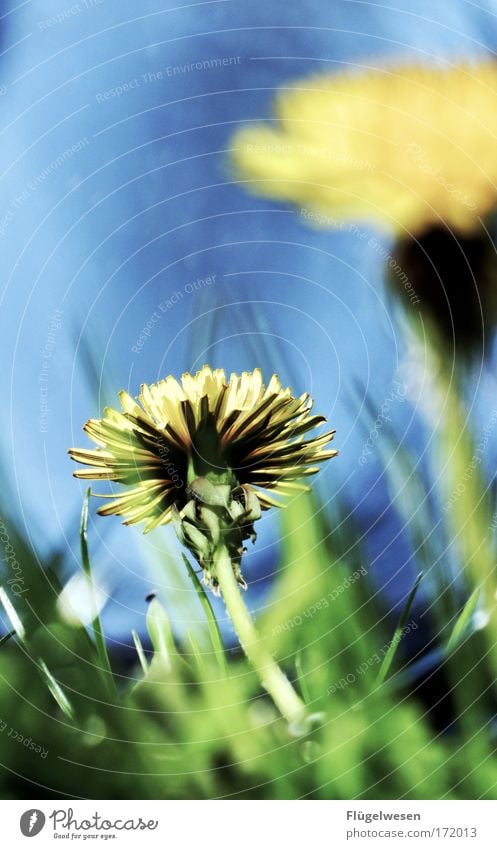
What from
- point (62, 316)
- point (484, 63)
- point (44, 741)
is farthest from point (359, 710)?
point (484, 63)

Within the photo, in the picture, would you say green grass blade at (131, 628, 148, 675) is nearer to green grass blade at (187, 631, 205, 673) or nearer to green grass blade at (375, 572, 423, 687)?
green grass blade at (187, 631, 205, 673)

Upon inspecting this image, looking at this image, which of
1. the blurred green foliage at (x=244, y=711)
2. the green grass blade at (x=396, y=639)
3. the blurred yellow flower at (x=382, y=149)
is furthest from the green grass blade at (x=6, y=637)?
the blurred yellow flower at (x=382, y=149)

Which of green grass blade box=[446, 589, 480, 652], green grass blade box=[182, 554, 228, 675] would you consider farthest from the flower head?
green grass blade box=[446, 589, 480, 652]

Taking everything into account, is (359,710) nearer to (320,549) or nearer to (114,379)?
(320,549)

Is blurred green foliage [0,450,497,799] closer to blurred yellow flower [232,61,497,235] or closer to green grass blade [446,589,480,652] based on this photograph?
green grass blade [446,589,480,652]

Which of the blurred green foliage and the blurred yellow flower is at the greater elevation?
the blurred yellow flower
